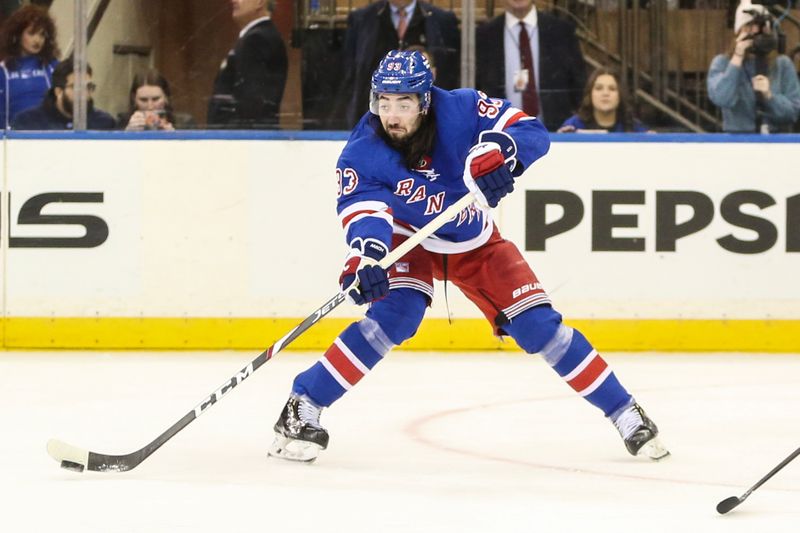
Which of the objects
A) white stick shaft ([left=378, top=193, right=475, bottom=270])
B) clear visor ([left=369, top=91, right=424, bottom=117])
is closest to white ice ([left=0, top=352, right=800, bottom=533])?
white stick shaft ([left=378, top=193, right=475, bottom=270])

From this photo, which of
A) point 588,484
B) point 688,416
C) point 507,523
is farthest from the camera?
point 688,416

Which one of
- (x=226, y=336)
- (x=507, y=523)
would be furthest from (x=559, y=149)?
(x=507, y=523)

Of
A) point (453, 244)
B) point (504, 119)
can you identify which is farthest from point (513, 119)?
point (453, 244)

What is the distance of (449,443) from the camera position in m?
4.13

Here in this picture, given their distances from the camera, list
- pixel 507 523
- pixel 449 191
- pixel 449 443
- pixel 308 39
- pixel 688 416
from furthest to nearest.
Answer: pixel 308 39, pixel 688 416, pixel 449 443, pixel 449 191, pixel 507 523

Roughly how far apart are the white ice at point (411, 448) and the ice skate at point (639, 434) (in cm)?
4

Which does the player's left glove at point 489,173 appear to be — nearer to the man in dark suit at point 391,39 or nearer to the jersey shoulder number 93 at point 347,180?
the jersey shoulder number 93 at point 347,180

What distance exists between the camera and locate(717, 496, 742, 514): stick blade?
121 inches

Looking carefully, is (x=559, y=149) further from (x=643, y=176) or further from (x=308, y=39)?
(x=308, y=39)

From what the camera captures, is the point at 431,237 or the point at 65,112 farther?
the point at 65,112

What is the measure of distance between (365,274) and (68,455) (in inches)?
32.3

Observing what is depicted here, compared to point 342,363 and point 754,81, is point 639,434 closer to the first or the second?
point 342,363

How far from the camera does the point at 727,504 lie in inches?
121

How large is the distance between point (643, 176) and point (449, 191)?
2.37 metres
